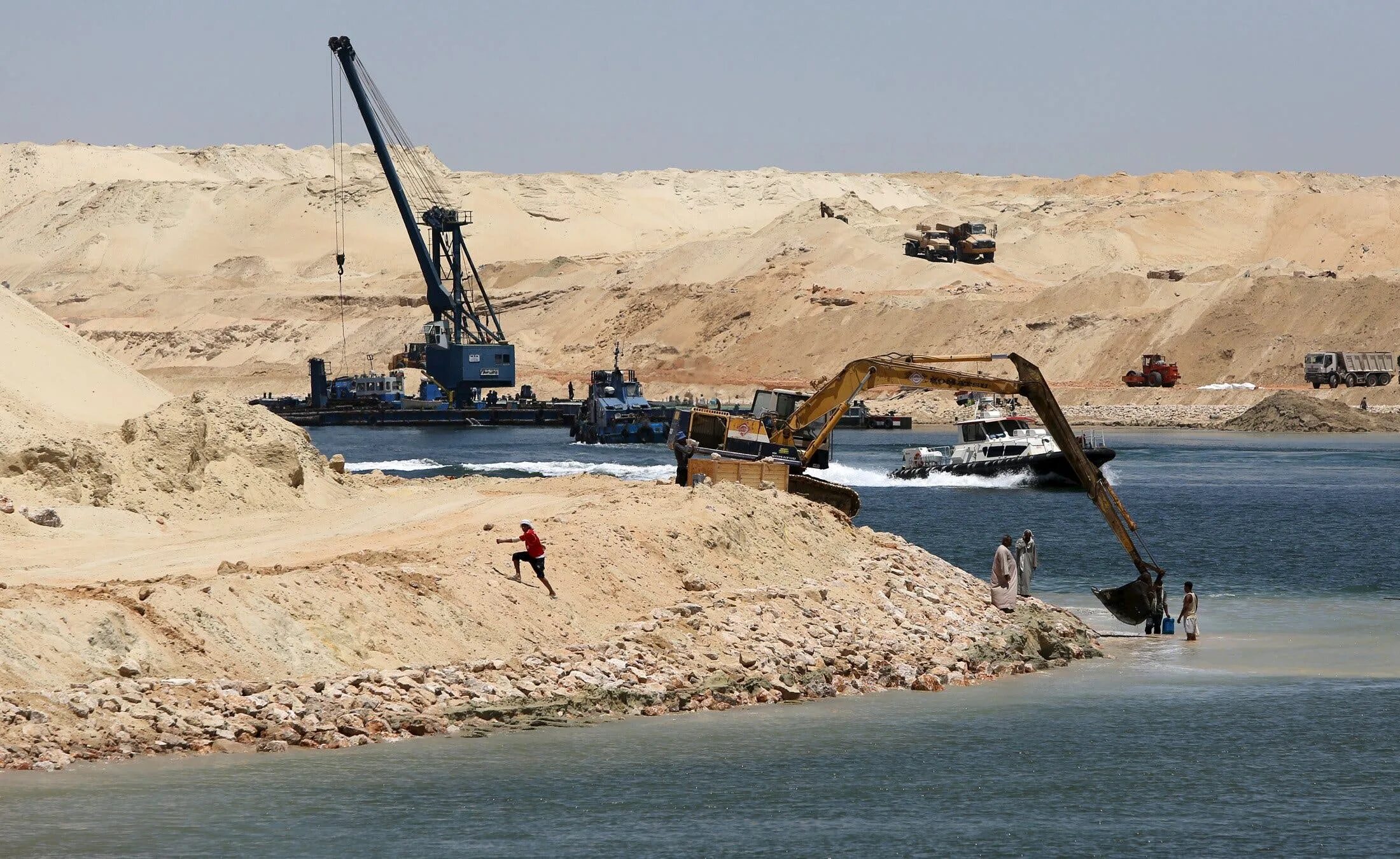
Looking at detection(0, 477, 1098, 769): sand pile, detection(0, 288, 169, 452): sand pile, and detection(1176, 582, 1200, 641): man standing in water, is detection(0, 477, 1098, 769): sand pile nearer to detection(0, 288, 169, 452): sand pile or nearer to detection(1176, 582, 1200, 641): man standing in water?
detection(1176, 582, 1200, 641): man standing in water

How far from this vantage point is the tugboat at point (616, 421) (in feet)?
306

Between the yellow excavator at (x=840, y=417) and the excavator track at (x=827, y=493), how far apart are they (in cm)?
1

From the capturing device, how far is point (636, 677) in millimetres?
21859

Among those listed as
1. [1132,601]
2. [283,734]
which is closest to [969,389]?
[1132,601]

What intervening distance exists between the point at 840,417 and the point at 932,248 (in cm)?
11946

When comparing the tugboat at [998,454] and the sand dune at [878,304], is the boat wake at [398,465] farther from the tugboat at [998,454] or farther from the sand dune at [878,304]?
the sand dune at [878,304]

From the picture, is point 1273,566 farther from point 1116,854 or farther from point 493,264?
point 493,264

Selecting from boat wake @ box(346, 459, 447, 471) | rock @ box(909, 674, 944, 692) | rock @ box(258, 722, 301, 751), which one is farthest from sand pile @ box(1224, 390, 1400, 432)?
rock @ box(258, 722, 301, 751)

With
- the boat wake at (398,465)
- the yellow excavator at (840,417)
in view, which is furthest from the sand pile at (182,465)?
the boat wake at (398,465)

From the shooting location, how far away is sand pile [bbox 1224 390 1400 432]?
105 metres

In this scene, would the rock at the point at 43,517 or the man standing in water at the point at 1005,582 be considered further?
the rock at the point at 43,517

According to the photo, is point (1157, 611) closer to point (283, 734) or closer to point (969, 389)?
point (969, 389)

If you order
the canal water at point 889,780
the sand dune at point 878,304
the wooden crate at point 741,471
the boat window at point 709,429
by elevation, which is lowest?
the canal water at point 889,780

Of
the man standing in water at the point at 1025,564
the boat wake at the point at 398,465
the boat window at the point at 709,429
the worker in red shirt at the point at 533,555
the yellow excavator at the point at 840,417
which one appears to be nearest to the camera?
the worker in red shirt at the point at 533,555
